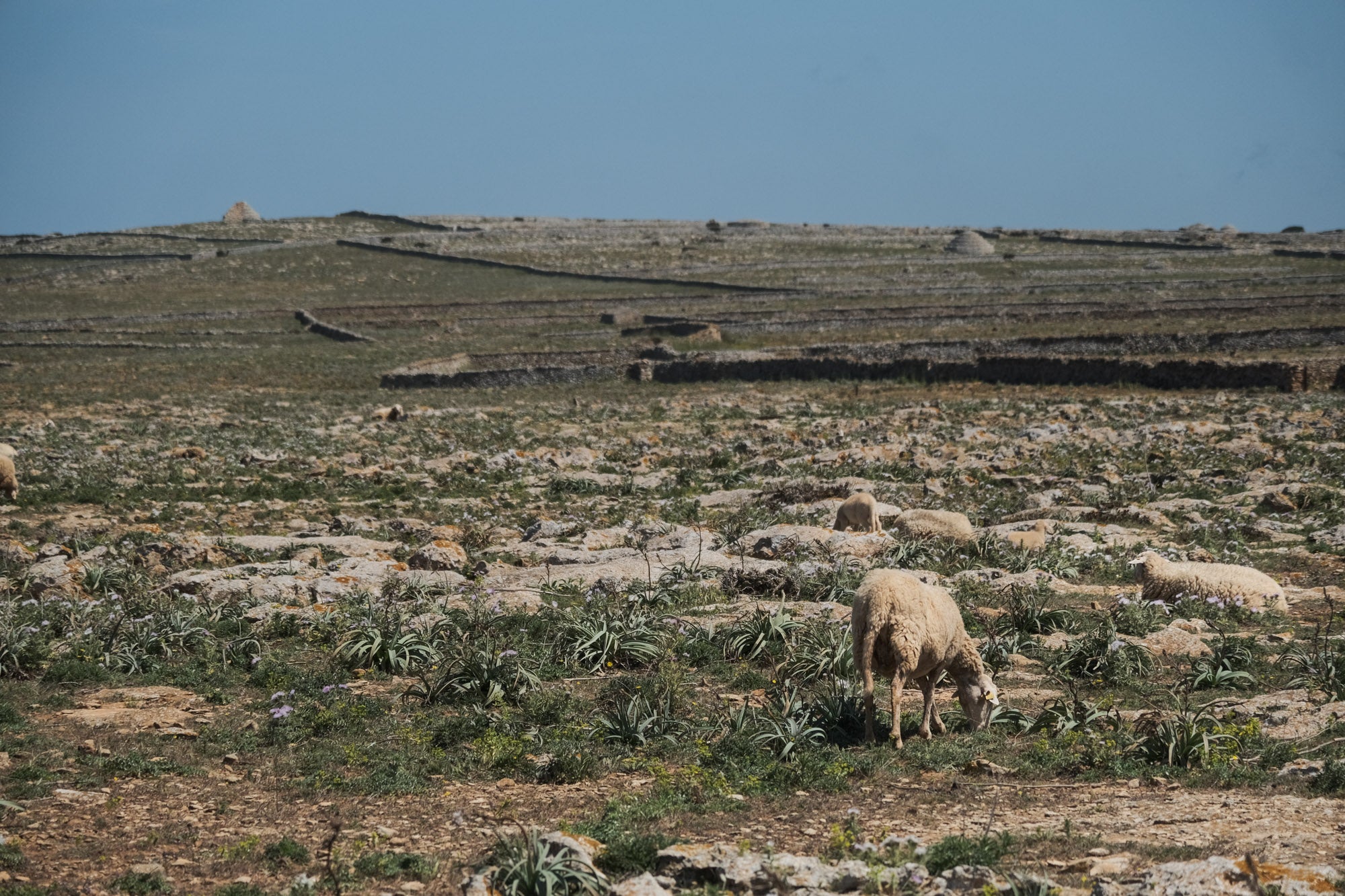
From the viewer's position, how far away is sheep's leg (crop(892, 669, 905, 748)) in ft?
27.7

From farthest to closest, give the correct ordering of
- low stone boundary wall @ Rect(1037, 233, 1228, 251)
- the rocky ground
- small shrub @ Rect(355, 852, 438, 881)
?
low stone boundary wall @ Rect(1037, 233, 1228, 251), the rocky ground, small shrub @ Rect(355, 852, 438, 881)

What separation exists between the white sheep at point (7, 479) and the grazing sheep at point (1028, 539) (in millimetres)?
15285

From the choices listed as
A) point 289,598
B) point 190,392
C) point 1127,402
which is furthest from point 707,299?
point 289,598

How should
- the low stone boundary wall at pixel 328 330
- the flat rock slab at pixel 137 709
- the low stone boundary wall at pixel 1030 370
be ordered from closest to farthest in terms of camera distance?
1. the flat rock slab at pixel 137 709
2. the low stone boundary wall at pixel 1030 370
3. the low stone boundary wall at pixel 328 330

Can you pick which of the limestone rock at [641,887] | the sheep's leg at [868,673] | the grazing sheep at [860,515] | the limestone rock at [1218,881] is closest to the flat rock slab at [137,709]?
the limestone rock at [641,887]

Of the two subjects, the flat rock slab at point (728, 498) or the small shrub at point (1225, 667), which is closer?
the small shrub at point (1225, 667)

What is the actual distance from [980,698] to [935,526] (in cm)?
681

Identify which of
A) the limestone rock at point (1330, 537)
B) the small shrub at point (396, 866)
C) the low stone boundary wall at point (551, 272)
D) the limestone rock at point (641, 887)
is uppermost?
the low stone boundary wall at point (551, 272)

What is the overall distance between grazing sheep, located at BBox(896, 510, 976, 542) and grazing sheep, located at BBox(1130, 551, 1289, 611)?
276 cm

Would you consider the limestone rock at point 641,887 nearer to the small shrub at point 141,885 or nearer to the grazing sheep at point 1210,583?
the small shrub at point 141,885

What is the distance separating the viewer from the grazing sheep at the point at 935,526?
608 inches

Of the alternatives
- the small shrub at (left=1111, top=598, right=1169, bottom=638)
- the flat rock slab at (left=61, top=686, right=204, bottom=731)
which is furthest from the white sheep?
the small shrub at (left=1111, top=598, right=1169, bottom=638)

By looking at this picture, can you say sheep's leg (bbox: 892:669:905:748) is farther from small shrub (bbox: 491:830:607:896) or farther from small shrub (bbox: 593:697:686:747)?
small shrub (bbox: 491:830:607:896)

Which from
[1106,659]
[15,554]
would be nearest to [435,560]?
[15,554]
